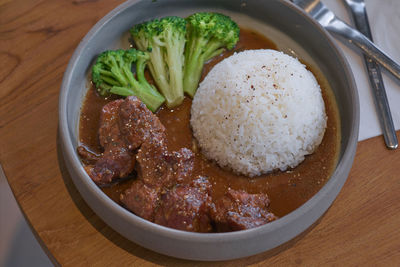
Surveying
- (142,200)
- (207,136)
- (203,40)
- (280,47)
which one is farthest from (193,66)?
(142,200)

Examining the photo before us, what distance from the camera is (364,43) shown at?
294 centimetres

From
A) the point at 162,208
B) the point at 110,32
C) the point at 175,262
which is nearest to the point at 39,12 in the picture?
the point at 110,32

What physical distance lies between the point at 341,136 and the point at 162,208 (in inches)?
47.0

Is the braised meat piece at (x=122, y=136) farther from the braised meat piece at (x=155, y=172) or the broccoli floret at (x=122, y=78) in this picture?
the broccoli floret at (x=122, y=78)

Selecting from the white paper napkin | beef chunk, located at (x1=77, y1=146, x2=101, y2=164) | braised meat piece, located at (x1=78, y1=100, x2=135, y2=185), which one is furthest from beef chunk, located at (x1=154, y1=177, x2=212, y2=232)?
the white paper napkin

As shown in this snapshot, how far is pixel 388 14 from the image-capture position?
10.4 feet

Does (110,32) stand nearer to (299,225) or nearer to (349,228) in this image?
(299,225)

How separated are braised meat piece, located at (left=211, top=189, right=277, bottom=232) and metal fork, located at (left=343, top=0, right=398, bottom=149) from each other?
3.08 feet

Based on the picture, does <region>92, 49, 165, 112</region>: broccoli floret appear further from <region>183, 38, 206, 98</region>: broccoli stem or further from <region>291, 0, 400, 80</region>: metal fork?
<region>291, 0, 400, 80</region>: metal fork

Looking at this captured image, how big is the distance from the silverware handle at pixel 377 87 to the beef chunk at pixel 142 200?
4.78 feet

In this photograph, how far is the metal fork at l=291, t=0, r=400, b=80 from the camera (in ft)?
9.37

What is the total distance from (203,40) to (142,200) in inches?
50.6

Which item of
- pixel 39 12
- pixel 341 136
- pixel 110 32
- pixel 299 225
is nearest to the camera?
pixel 299 225

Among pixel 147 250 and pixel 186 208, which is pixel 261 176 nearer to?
pixel 186 208
